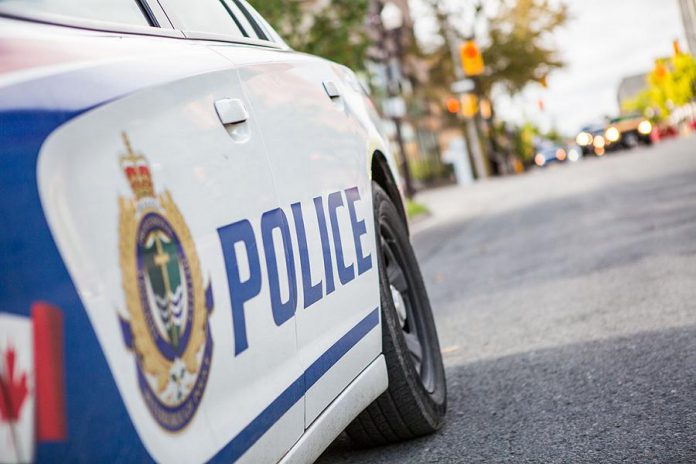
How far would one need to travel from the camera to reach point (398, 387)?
3.77 metres

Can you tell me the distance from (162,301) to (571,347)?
3.71 meters

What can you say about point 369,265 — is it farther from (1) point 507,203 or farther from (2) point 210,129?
(1) point 507,203

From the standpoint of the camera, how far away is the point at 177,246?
82.5 inches

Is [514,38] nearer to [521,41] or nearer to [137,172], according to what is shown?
[521,41]

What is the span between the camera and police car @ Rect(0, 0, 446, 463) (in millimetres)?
1702

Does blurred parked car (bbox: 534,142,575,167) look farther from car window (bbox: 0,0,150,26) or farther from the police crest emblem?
the police crest emblem

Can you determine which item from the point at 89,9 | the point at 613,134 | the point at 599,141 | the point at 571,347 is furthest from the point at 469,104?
the point at 89,9

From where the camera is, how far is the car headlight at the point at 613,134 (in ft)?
167

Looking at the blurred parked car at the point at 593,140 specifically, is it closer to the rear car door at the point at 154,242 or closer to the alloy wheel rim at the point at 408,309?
the alloy wheel rim at the point at 408,309

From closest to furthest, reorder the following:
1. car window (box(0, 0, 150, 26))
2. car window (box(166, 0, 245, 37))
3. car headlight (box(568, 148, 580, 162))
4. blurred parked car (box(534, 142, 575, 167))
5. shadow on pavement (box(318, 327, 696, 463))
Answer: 1. car window (box(0, 0, 150, 26))
2. car window (box(166, 0, 245, 37))
3. shadow on pavement (box(318, 327, 696, 463))
4. car headlight (box(568, 148, 580, 162))
5. blurred parked car (box(534, 142, 575, 167))

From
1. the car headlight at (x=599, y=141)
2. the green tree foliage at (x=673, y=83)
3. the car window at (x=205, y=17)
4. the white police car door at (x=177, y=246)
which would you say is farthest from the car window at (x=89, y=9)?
the green tree foliage at (x=673, y=83)

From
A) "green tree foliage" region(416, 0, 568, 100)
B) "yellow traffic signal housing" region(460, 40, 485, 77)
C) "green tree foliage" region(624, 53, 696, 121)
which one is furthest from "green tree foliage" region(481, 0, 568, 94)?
"green tree foliage" region(624, 53, 696, 121)

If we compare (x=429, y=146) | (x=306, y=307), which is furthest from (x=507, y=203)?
(x=429, y=146)

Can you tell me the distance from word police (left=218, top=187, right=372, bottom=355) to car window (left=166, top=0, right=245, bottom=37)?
1.89ft
